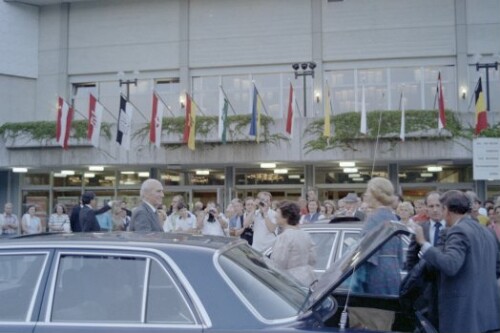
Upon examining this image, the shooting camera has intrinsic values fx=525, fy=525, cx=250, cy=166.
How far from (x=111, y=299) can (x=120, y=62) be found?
18.8 metres

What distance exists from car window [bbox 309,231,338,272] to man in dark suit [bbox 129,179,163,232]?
193 centimetres

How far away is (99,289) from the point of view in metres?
3.33

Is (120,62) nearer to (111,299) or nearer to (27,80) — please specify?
(27,80)

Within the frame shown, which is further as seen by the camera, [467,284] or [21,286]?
[467,284]

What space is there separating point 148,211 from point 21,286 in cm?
278

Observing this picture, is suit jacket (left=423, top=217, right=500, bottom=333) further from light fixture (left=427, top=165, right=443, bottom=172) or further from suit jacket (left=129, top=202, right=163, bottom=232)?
light fixture (left=427, top=165, right=443, bottom=172)

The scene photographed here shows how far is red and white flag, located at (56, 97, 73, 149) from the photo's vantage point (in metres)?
17.3

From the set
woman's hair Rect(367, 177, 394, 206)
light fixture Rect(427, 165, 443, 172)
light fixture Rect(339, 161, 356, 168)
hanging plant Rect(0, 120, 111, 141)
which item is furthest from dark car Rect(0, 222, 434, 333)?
light fixture Rect(427, 165, 443, 172)

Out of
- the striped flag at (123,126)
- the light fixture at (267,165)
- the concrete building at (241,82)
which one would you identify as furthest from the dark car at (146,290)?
the light fixture at (267,165)

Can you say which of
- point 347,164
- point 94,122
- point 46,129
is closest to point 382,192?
point 347,164

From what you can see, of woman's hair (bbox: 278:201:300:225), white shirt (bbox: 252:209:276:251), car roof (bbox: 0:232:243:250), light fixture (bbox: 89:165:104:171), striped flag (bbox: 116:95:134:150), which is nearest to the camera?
car roof (bbox: 0:232:243:250)

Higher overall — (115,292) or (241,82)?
(241,82)

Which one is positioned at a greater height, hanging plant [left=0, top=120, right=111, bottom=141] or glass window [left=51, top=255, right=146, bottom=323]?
hanging plant [left=0, top=120, right=111, bottom=141]

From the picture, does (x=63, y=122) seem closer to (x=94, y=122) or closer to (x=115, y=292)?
(x=94, y=122)
